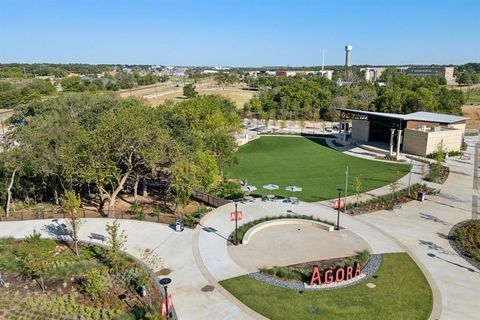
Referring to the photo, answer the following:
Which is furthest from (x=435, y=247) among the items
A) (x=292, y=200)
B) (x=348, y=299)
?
(x=292, y=200)

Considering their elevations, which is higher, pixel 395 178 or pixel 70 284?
pixel 395 178

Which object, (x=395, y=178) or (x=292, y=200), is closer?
(x=292, y=200)

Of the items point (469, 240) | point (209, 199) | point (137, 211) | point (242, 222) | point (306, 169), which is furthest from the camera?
point (306, 169)

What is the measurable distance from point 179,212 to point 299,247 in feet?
37.5

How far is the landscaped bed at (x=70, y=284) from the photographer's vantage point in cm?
1864

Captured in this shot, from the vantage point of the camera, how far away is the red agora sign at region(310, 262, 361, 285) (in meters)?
21.0

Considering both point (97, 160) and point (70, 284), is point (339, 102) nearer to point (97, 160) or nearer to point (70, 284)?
point (97, 160)

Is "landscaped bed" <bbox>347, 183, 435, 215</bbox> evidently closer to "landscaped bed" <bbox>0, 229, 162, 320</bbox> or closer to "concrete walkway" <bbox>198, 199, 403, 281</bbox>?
"concrete walkway" <bbox>198, 199, 403, 281</bbox>

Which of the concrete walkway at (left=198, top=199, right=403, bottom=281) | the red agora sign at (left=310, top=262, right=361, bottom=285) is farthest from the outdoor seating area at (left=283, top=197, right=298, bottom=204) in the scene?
the red agora sign at (left=310, top=262, right=361, bottom=285)

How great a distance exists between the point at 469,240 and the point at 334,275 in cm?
1225

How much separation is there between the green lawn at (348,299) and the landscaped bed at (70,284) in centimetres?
514

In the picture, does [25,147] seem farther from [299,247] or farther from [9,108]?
[9,108]

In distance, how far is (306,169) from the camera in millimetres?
47938

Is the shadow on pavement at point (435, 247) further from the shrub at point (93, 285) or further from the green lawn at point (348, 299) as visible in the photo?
the shrub at point (93, 285)
